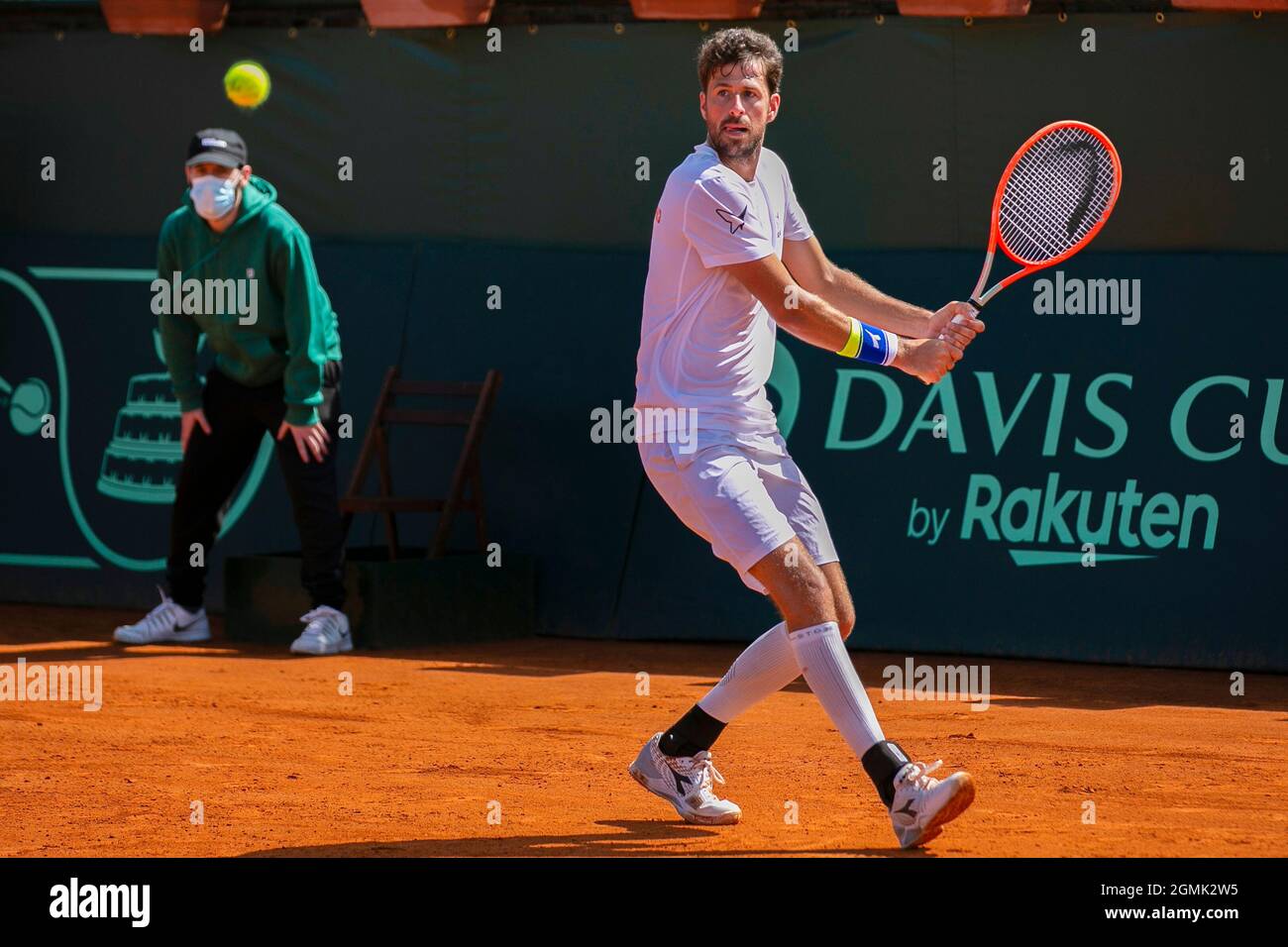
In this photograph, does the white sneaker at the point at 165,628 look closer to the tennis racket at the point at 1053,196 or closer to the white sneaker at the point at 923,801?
the tennis racket at the point at 1053,196

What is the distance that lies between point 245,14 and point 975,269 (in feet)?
12.0

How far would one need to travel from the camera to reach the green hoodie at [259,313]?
764cm

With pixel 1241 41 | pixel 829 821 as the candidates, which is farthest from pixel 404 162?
pixel 829 821

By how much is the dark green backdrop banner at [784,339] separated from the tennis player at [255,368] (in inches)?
34.9

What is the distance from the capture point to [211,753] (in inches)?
229

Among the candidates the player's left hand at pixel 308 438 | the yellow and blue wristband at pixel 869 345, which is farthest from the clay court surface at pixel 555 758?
the yellow and blue wristband at pixel 869 345

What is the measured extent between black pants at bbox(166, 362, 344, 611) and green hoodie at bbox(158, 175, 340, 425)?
8cm

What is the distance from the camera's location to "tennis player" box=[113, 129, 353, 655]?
7.68m

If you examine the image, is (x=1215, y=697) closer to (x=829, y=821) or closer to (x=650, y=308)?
(x=829, y=821)

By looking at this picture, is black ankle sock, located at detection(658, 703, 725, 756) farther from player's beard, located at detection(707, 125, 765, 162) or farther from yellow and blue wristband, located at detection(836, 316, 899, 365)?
player's beard, located at detection(707, 125, 765, 162)

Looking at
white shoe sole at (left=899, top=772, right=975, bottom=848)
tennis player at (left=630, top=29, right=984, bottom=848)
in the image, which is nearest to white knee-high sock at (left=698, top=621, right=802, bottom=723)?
tennis player at (left=630, top=29, right=984, bottom=848)

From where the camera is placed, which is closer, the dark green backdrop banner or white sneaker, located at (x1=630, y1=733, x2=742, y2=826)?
white sneaker, located at (x1=630, y1=733, x2=742, y2=826)

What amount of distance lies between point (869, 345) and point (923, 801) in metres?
1.10

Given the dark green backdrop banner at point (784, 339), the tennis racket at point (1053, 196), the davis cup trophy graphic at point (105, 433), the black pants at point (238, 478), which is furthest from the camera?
the davis cup trophy graphic at point (105, 433)
